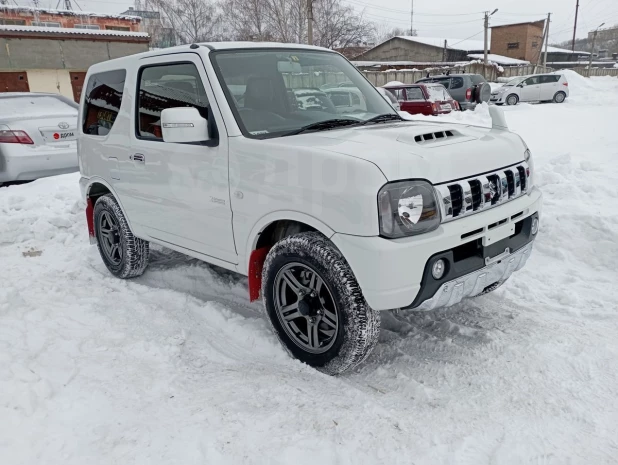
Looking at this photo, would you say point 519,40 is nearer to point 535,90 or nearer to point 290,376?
point 535,90

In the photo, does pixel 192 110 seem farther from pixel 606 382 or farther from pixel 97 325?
pixel 606 382

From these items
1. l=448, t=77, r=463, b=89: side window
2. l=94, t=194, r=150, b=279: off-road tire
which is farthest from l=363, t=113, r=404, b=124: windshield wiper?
l=448, t=77, r=463, b=89: side window

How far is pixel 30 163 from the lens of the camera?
758 cm

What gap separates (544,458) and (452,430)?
0.43 meters

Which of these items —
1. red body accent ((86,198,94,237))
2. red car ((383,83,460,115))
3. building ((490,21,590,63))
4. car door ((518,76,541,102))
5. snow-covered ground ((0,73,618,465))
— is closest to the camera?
snow-covered ground ((0,73,618,465))

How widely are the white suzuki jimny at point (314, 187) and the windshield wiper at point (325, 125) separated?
0.02m

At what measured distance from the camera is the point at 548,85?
24.2 m

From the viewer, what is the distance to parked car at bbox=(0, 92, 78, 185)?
7.44 m

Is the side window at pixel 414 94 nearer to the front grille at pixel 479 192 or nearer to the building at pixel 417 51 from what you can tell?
the front grille at pixel 479 192

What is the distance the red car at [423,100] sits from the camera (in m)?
15.8

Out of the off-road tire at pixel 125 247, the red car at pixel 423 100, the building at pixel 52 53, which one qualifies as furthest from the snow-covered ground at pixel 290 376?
the building at pixel 52 53

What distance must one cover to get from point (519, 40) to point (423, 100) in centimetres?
5040

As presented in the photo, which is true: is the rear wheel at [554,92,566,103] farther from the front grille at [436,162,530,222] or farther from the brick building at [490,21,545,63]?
the brick building at [490,21,545,63]

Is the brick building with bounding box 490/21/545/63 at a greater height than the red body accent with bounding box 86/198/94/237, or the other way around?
the brick building with bounding box 490/21/545/63
